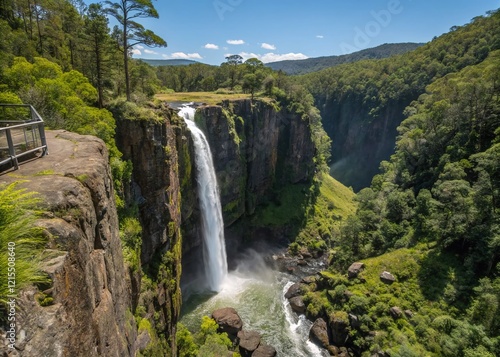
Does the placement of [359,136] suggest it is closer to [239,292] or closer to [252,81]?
[252,81]

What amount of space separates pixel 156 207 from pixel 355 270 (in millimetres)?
25451

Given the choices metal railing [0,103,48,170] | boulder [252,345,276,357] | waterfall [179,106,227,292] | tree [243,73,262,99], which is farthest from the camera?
tree [243,73,262,99]

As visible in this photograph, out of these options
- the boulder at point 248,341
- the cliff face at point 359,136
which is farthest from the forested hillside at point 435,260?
the cliff face at point 359,136

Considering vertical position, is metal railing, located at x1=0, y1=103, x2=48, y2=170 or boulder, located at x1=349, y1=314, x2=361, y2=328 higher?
metal railing, located at x1=0, y1=103, x2=48, y2=170

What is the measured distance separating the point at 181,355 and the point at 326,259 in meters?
33.4

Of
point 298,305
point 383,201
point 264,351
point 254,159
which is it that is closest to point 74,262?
point 264,351

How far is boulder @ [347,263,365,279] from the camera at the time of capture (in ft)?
119

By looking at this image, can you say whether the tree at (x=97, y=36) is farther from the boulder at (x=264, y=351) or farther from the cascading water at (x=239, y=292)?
the boulder at (x=264, y=351)

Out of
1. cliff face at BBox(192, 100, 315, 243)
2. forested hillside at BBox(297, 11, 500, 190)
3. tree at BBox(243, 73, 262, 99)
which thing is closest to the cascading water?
cliff face at BBox(192, 100, 315, 243)

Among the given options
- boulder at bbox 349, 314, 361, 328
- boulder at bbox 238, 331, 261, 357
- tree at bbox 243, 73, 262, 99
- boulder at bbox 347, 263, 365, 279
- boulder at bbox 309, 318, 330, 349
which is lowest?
boulder at bbox 309, 318, 330, 349

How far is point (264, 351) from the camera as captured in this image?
2881 centimetres

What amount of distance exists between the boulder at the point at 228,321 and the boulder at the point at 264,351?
124 inches

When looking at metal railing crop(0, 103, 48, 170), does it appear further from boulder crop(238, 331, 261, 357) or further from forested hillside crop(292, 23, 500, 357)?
forested hillside crop(292, 23, 500, 357)

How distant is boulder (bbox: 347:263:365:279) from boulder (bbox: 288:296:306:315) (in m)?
6.74
